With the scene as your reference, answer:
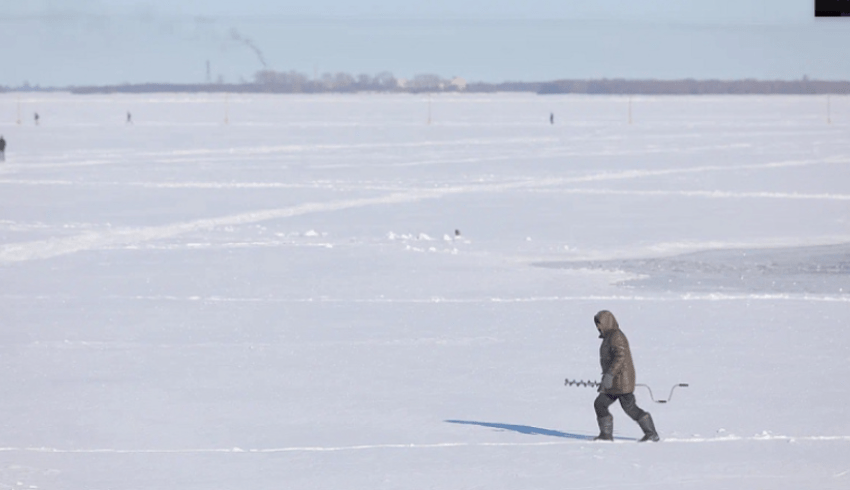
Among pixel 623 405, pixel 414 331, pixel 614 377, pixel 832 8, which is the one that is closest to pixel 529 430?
pixel 623 405

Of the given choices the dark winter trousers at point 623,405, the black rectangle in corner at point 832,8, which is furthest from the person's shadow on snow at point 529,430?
the black rectangle in corner at point 832,8

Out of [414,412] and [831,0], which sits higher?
[831,0]

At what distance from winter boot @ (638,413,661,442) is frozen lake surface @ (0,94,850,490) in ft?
0.36

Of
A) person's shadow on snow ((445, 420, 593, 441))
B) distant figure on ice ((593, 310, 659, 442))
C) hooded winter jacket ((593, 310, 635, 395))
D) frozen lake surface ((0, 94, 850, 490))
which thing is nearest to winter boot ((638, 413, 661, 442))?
distant figure on ice ((593, 310, 659, 442))

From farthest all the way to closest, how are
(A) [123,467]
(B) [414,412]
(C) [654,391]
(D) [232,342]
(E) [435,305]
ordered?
1. (E) [435,305]
2. (D) [232,342]
3. (C) [654,391]
4. (B) [414,412]
5. (A) [123,467]

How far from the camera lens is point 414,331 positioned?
11.0 m

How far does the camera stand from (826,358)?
9641mm

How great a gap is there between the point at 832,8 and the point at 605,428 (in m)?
3.24

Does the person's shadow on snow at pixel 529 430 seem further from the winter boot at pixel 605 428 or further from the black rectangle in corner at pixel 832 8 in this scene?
the black rectangle in corner at pixel 832 8

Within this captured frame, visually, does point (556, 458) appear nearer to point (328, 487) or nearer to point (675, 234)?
point (328, 487)

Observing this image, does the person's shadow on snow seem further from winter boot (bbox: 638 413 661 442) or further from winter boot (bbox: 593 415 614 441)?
winter boot (bbox: 638 413 661 442)

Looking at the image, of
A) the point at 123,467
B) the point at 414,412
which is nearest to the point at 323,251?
the point at 414,412

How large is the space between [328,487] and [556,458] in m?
1.25

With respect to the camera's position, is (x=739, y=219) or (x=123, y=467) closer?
(x=123, y=467)
